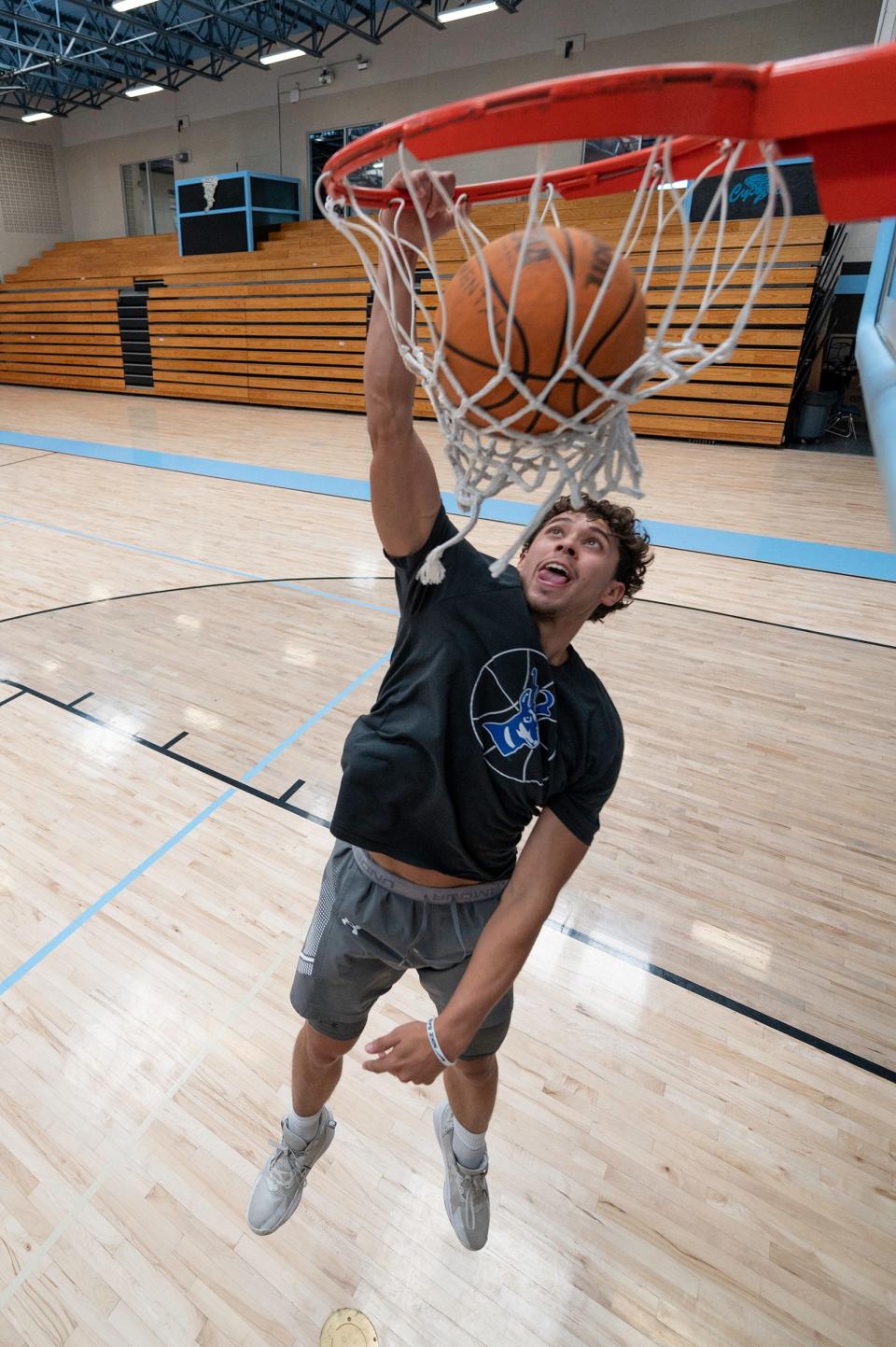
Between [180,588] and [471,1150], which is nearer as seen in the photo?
[471,1150]

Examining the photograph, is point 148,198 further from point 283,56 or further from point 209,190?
point 283,56

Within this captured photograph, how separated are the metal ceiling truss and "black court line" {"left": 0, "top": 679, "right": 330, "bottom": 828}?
A: 1200 cm

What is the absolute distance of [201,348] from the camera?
13.6 metres

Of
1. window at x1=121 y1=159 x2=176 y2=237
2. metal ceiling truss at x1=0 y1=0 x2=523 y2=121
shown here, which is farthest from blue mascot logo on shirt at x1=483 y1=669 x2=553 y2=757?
window at x1=121 y1=159 x2=176 y2=237

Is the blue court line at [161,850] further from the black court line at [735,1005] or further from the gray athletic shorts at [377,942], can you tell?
the black court line at [735,1005]

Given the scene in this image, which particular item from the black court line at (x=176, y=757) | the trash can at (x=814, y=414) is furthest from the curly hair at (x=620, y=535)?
the trash can at (x=814, y=414)

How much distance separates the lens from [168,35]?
12219mm

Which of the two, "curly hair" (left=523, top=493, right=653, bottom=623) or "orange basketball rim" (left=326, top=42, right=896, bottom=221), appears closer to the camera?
"orange basketball rim" (left=326, top=42, right=896, bottom=221)

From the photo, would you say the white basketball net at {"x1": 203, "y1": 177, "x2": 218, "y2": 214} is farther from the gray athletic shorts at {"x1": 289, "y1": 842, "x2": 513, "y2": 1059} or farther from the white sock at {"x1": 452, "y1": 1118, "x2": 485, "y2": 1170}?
the white sock at {"x1": 452, "y1": 1118, "x2": 485, "y2": 1170}

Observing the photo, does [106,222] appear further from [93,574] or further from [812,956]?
[812,956]

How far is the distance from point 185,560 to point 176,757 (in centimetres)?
266

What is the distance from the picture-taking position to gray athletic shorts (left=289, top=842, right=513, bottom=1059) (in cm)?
135

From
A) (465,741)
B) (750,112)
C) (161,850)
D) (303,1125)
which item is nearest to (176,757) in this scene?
(161,850)

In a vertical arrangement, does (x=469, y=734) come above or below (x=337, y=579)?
above
